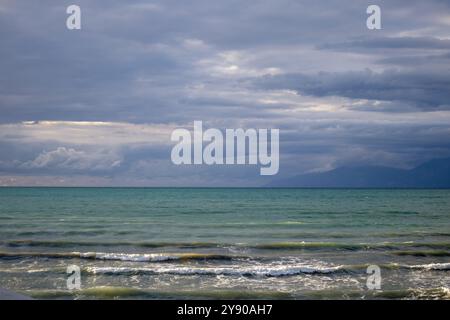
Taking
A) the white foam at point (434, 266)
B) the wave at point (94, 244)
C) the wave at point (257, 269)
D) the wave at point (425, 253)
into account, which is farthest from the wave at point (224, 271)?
the wave at point (94, 244)

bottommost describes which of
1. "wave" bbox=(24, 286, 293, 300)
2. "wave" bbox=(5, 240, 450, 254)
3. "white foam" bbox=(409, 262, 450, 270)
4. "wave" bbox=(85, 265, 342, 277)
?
"wave" bbox=(5, 240, 450, 254)

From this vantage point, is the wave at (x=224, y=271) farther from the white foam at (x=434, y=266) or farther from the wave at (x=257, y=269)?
the white foam at (x=434, y=266)

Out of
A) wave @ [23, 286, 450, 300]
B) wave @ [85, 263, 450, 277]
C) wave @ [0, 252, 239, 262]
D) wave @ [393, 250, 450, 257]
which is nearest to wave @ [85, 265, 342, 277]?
wave @ [85, 263, 450, 277]

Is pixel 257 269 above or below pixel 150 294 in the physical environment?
below

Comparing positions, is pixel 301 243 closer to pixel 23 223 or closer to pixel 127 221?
pixel 127 221

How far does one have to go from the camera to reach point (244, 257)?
69.8 feet

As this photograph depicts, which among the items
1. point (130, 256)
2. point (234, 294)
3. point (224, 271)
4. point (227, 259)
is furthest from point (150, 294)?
point (130, 256)

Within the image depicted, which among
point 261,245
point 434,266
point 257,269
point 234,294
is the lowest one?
point 261,245

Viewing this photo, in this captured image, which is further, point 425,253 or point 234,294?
point 425,253

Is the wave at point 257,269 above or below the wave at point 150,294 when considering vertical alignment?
below

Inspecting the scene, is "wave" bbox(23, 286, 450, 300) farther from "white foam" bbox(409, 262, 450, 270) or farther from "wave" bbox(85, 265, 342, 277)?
"white foam" bbox(409, 262, 450, 270)

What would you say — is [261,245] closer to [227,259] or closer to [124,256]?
[227,259]
